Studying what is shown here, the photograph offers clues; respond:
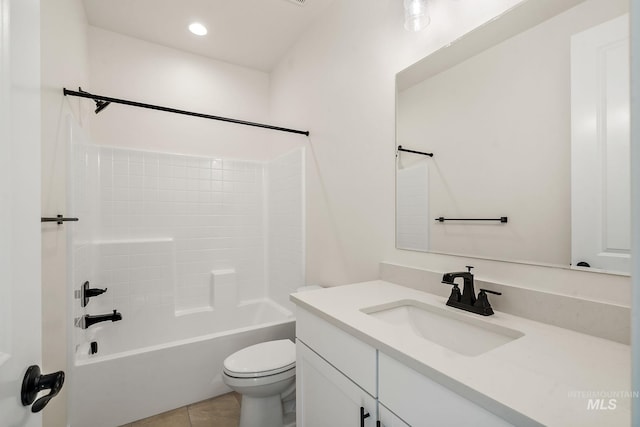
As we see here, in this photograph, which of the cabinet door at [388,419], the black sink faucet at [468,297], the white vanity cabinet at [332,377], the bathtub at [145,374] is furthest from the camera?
the bathtub at [145,374]

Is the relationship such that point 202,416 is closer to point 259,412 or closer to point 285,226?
point 259,412

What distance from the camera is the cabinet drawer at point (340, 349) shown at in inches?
35.1

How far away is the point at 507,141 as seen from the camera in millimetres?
1101

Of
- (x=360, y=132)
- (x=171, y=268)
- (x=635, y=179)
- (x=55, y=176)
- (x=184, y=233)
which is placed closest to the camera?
(x=635, y=179)

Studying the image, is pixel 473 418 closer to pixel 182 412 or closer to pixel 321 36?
pixel 182 412

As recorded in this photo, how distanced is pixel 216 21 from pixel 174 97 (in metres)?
0.79

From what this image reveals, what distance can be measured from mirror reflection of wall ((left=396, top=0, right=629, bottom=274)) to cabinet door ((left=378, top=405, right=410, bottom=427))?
689 mm

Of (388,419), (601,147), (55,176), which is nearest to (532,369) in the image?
(388,419)

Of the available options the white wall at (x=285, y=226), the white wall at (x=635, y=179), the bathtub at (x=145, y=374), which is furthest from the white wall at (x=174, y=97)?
the white wall at (x=635, y=179)

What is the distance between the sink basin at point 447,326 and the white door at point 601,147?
13.5 inches

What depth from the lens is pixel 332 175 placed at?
6.73 feet

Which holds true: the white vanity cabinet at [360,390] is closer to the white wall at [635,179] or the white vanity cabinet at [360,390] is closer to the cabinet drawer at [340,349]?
the cabinet drawer at [340,349]

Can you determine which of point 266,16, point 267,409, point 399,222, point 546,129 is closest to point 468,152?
point 546,129

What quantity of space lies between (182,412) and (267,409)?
0.69 m
